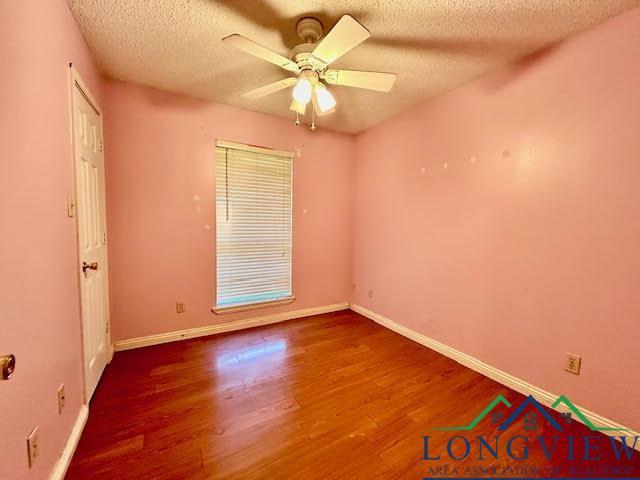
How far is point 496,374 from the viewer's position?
211 cm

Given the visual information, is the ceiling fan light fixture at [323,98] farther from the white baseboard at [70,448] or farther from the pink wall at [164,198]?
the white baseboard at [70,448]

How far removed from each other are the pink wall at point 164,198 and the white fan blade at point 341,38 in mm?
1612

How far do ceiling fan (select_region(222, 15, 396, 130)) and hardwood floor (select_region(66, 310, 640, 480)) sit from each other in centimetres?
211

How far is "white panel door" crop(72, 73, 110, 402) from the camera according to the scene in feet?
5.35

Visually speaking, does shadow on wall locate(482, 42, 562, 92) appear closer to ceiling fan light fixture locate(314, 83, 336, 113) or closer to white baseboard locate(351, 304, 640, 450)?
ceiling fan light fixture locate(314, 83, 336, 113)

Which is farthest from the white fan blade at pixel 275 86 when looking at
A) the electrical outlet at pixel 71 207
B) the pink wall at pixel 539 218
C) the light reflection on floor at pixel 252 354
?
the light reflection on floor at pixel 252 354

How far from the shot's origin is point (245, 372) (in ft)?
7.14

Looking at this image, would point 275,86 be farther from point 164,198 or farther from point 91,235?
point 91,235

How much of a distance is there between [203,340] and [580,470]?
2.90m

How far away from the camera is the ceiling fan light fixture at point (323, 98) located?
5.91ft

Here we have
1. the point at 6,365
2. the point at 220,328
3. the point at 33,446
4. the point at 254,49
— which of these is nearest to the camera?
the point at 6,365

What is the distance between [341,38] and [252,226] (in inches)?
82.4

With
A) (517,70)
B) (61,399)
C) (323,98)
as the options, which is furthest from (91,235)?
(517,70)

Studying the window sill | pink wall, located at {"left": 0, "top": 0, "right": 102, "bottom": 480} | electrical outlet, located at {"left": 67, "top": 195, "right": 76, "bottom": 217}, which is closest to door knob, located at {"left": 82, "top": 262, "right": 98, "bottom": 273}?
pink wall, located at {"left": 0, "top": 0, "right": 102, "bottom": 480}
